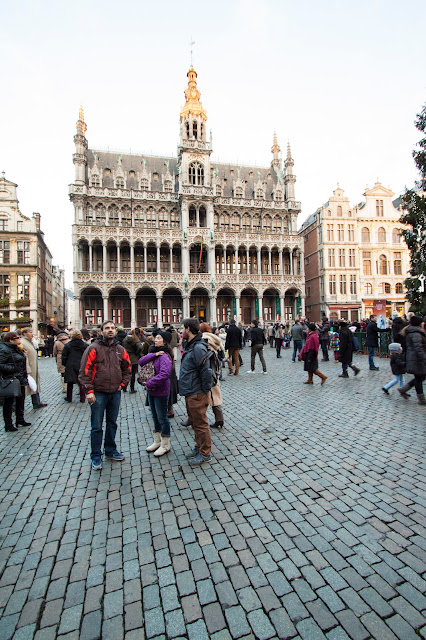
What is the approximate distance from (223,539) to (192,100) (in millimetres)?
46359

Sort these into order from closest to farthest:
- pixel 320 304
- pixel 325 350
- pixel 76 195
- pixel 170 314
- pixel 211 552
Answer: pixel 211 552, pixel 325 350, pixel 76 195, pixel 170 314, pixel 320 304

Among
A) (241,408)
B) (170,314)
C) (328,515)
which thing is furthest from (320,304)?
(328,515)

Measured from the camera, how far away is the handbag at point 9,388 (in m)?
5.99

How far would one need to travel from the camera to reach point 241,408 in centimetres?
720

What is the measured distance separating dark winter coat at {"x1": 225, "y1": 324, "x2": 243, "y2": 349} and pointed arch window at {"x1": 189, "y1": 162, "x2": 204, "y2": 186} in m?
30.5

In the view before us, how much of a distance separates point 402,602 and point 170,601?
1.60 meters

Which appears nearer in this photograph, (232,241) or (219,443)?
(219,443)

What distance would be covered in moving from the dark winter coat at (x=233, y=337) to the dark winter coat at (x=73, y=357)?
4.95 metres

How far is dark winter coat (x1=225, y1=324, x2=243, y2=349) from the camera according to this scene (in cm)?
1105

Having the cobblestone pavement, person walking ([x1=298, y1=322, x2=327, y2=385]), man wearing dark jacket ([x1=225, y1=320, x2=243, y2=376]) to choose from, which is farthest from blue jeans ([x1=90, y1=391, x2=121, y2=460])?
man wearing dark jacket ([x1=225, y1=320, x2=243, y2=376])

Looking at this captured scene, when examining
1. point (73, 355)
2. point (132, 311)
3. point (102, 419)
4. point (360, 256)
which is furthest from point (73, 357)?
point (360, 256)

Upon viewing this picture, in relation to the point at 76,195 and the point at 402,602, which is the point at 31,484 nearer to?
the point at 402,602

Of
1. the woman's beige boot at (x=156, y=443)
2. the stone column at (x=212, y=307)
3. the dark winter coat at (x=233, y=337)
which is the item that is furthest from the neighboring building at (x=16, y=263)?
the woman's beige boot at (x=156, y=443)

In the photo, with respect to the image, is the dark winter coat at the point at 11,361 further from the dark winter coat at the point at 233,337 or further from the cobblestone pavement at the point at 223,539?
the dark winter coat at the point at 233,337
